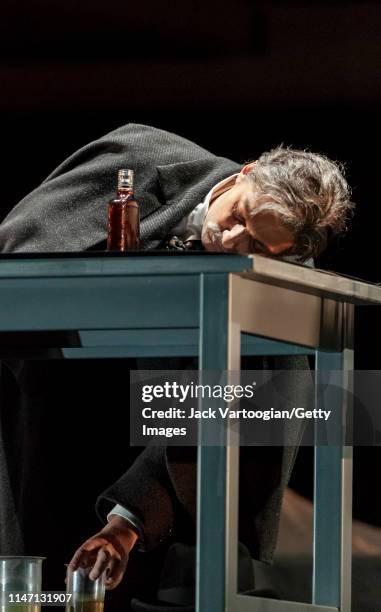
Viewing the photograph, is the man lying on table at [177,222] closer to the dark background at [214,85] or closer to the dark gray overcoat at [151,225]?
the dark gray overcoat at [151,225]

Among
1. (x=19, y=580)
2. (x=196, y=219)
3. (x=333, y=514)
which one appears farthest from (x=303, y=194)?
(x=19, y=580)

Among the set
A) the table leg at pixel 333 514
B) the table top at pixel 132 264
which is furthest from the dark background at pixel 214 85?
the table top at pixel 132 264

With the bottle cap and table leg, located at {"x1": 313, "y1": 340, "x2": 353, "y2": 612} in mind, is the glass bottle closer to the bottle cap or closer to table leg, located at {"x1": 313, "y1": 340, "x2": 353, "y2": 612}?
the bottle cap

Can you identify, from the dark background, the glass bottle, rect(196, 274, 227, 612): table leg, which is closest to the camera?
rect(196, 274, 227, 612): table leg

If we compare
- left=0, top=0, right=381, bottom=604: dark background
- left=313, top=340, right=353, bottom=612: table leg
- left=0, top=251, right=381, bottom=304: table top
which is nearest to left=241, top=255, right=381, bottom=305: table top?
left=0, top=251, right=381, bottom=304: table top

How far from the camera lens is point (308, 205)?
6.13 ft

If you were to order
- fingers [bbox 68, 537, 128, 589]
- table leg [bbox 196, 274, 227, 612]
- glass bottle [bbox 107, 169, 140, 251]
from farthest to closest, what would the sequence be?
1. fingers [bbox 68, 537, 128, 589]
2. glass bottle [bbox 107, 169, 140, 251]
3. table leg [bbox 196, 274, 227, 612]

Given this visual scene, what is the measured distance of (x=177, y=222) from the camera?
2.01 meters

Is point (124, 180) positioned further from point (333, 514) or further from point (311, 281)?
point (333, 514)

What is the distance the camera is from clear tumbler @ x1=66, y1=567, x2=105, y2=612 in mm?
1789

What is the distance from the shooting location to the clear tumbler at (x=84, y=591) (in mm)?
1789

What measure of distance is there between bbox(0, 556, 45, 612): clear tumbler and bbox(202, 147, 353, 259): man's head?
57 centimetres

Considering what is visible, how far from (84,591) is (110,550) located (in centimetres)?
7

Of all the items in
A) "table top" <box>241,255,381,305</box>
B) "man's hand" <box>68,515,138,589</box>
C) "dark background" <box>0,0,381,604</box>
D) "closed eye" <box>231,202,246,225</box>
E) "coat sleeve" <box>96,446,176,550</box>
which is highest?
"dark background" <box>0,0,381,604</box>
